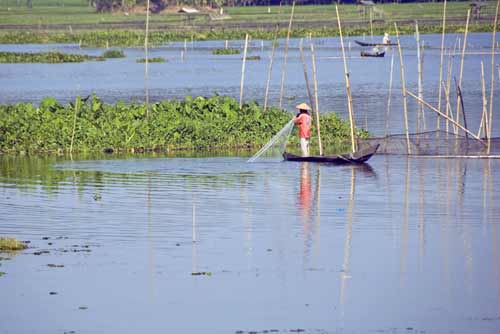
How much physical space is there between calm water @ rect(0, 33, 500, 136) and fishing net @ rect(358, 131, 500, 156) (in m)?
4.81

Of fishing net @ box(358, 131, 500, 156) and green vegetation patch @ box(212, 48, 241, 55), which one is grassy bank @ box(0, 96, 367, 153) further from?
green vegetation patch @ box(212, 48, 241, 55)

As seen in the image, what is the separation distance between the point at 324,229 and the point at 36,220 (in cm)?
416

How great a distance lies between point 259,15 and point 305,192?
286 feet

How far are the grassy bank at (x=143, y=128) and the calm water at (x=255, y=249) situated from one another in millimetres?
3026

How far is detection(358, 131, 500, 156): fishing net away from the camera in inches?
916

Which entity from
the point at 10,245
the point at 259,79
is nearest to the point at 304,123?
the point at 10,245

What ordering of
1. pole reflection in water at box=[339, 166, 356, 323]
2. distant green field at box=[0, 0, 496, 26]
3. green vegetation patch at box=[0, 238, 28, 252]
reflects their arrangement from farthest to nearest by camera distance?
distant green field at box=[0, 0, 496, 26] → green vegetation patch at box=[0, 238, 28, 252] → pole reflection in water at box=[339, 166, 356, 323]

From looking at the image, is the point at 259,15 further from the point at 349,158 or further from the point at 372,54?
the point at 349,158

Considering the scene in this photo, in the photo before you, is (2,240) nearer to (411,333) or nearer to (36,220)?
(36,220)

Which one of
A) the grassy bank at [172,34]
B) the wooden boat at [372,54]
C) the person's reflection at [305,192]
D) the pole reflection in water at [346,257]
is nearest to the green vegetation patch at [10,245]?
the pole reflection in water at [346,257]

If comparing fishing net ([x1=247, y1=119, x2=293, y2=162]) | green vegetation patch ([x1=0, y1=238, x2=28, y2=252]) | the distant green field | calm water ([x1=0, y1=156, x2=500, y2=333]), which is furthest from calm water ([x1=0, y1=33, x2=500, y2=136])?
the distant green field

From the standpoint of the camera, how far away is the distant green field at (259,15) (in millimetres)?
99125

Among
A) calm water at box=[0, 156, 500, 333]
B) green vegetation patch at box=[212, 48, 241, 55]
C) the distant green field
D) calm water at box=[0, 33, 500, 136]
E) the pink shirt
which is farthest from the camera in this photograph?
the distant green field

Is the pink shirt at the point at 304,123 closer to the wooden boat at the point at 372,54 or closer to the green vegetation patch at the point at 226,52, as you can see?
the wooden boat at the point at 372,54
